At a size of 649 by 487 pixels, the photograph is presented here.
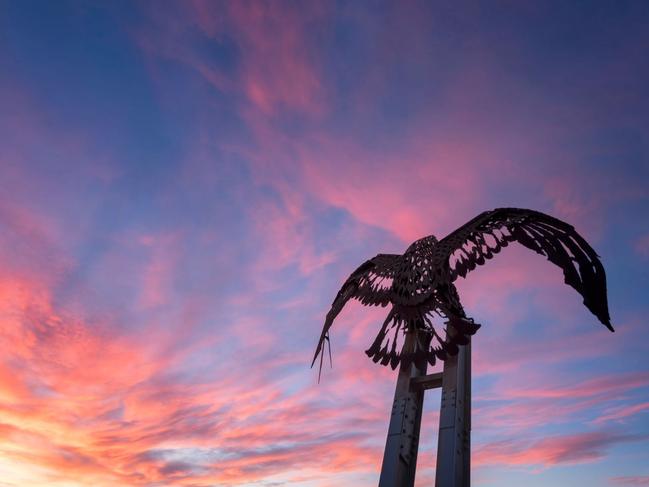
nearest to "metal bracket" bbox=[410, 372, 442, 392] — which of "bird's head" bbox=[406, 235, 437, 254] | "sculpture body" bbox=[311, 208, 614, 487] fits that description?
"sculpture body" bbox=[311, 208, 614, 487]

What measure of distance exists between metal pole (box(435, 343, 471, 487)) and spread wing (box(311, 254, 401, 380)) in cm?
178

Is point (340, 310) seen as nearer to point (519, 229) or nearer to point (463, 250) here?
point (463, 250)

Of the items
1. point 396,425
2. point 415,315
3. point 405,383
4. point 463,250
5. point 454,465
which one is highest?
point 463,250

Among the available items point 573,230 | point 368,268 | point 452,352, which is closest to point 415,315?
point 452,352

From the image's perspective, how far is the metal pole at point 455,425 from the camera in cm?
810

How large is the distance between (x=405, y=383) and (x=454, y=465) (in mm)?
1876

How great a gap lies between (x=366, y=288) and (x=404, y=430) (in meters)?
2.75

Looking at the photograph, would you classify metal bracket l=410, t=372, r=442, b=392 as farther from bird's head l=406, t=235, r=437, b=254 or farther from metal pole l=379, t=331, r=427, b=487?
bird's head l=406, t=235, r=437, b=254

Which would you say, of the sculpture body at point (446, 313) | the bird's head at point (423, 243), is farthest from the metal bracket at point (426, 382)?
the bird's head at point (423, 243)

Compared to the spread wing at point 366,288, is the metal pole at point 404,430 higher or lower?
lower

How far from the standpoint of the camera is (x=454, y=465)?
8.06m

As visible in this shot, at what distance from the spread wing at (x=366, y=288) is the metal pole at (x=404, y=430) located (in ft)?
3.22

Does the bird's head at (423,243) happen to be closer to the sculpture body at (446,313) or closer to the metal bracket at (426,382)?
the sculpture body at (446,313)

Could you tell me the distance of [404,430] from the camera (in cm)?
933
